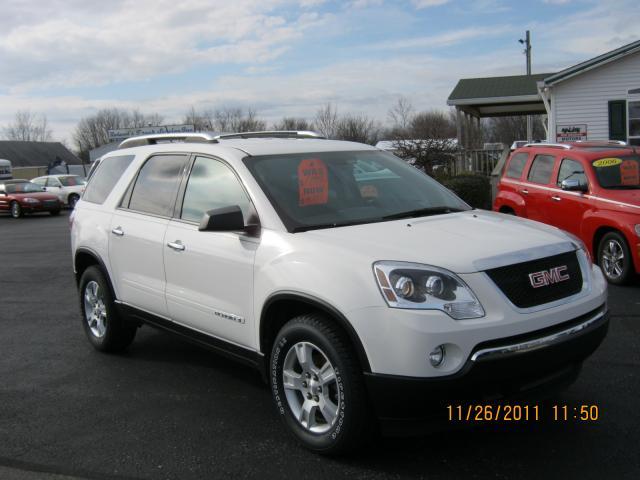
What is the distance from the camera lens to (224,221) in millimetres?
3924

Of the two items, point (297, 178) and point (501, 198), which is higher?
point (297, 178)

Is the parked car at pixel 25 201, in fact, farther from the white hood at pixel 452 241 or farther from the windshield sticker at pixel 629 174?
the white hood at pixel 452 241

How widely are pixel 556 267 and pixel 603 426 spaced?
1059mm

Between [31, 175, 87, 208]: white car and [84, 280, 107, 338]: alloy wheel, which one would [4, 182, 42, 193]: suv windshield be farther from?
[84, 280, 107, 338]: alloy wheel

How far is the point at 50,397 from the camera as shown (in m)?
4.89

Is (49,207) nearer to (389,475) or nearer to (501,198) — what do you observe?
(501,198)

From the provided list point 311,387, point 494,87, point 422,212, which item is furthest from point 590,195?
point 494,87

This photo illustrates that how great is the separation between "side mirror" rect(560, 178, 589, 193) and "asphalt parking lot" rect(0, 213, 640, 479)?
2.28 meters

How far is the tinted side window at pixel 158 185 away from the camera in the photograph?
4926 mm

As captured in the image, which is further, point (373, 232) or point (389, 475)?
point (373, 232)

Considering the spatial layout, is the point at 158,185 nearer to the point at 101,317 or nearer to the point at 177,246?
the point at 177,246

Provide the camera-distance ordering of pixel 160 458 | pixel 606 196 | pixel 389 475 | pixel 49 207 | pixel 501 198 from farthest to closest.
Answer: pixel 49 207 < pixel 501 198 < pixel 606 196 < pixel 160 458 < pixel 389 475

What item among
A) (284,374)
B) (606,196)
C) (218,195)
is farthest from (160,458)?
(606,196)

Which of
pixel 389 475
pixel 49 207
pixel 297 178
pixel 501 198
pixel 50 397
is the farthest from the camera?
pixel 49 207
